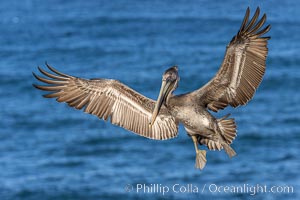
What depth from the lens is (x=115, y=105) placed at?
13609mm

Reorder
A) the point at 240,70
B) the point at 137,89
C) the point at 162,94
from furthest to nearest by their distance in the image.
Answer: the point at 137,89, the point at 240,70, the point at 162,94

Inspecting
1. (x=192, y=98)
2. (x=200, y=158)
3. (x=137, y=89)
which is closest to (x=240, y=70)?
(x=192, y=98)

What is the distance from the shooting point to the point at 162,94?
1258 centimetres

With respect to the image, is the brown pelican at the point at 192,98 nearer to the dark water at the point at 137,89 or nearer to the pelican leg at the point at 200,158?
the pelican leg at the point at 200,158

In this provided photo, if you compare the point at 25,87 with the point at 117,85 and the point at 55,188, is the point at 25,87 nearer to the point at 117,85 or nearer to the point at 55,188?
the point at 55,188

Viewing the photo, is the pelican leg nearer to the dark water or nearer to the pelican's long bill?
the pelican's long bill

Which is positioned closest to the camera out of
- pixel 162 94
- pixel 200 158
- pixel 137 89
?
pixel 162 94

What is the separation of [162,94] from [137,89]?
3187 centimetres

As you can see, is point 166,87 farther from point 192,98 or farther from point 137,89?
point 137,89

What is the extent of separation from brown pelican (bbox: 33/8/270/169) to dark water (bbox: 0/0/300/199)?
19.8m

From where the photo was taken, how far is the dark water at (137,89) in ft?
118

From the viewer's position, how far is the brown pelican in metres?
12.8

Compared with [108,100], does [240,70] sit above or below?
above

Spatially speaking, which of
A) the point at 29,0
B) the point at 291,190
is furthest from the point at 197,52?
the point at 291,190
